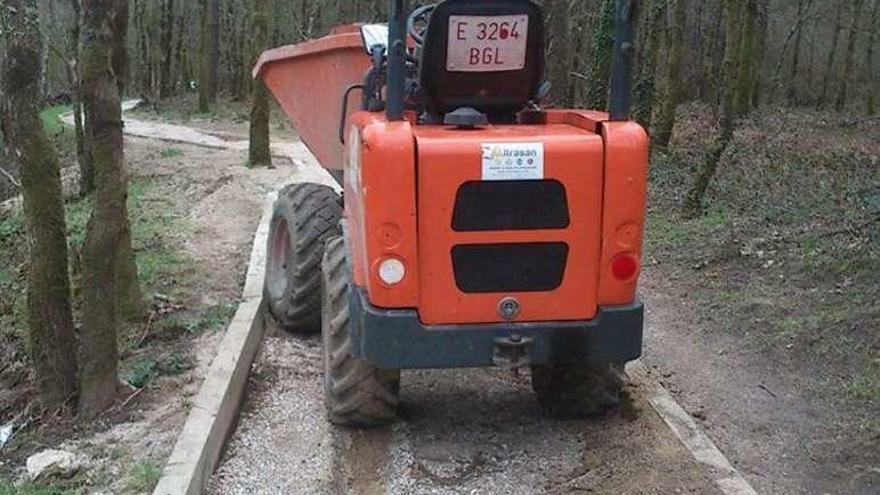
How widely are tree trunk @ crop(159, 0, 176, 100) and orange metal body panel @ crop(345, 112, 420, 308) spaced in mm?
32047

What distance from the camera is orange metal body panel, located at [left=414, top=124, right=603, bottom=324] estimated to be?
520cm

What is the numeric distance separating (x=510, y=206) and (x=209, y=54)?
29026mm

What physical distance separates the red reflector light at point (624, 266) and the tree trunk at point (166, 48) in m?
32.3

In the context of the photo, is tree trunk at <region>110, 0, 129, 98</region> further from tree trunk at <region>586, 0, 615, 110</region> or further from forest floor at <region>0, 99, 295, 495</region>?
tree trunk at <region>586, 0, 615, 110</region>

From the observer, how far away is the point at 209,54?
107 feet

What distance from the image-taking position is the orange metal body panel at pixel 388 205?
16.8 feet

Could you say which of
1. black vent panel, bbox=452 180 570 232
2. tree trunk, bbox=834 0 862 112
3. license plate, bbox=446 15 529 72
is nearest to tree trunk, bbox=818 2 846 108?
tree trunk, bbox=834 0 862 112

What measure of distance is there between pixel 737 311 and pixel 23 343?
18.6 ft

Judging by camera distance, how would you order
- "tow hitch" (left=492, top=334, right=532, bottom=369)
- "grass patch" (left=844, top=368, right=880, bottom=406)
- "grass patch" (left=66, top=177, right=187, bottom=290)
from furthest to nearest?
"grass patch" (left=66, top=177, right=187, bottom=290)
"grass patch" (left=844, top=368, right=880, bottom=406)
"tow hitch" (left=492, top=334, right=532, bottom=369)

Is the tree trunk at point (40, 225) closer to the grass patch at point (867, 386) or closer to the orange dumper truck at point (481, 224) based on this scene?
the orange dumper truck at point (481, 224)

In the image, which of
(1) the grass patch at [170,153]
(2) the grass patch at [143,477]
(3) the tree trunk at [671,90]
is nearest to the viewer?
(2) the grass patch at [143,477]

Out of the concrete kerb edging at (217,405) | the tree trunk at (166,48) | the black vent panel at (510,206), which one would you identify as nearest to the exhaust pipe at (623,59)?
the black vent panel at (510,206)

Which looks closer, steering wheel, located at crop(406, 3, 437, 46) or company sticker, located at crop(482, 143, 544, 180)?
company sticker, located at crop(482, 143, 544, 180)

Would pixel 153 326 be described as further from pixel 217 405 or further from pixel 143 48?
pixel 143 48
